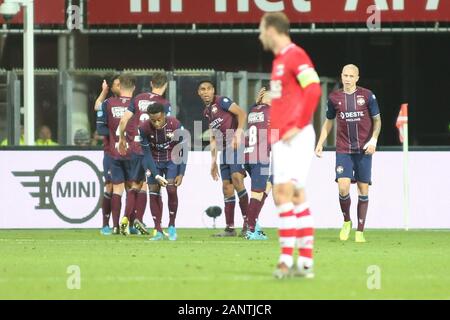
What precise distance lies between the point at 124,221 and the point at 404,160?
189 inches

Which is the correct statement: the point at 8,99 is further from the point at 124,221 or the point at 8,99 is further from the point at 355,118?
the point at 355,118

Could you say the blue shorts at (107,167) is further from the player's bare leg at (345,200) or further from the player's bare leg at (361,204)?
the player's bare leg at (361,204)

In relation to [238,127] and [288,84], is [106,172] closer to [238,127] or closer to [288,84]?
[238,127]

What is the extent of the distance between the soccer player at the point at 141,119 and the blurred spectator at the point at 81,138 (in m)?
4.65

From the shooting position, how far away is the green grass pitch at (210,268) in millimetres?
10648

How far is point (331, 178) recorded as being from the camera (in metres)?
21.6


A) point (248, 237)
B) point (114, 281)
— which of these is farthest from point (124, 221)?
point (114, 281)

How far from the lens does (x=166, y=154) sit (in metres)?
17.8

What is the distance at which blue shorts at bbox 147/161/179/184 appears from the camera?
1772 centimetres

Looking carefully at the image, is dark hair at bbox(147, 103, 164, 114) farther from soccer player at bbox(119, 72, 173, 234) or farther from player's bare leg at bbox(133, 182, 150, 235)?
player's bare leg at bbox(133, 182, 150, 235)

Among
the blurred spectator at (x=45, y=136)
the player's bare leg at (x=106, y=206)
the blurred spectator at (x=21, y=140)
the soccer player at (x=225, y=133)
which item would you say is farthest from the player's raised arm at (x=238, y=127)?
the blurred spectator at (x=45, y=136)

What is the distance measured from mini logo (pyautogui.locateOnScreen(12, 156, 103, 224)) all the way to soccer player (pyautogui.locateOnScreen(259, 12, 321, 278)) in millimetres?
10033

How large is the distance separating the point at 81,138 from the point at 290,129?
13.2 m

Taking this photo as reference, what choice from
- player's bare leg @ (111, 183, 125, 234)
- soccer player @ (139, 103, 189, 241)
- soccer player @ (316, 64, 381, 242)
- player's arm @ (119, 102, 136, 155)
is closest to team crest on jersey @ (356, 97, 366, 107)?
soccer player @ (316, 64, 381, 242)
